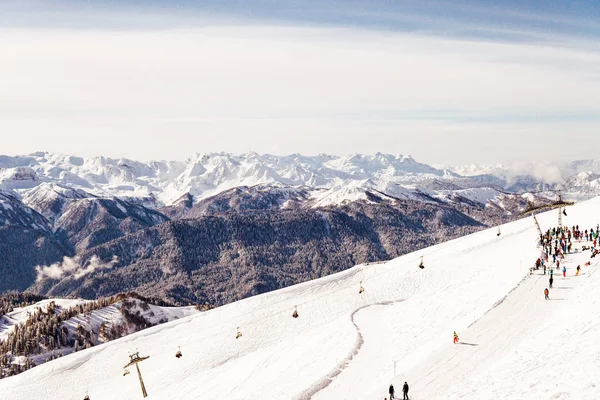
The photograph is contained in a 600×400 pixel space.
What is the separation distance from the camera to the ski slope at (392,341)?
36312 millimetres

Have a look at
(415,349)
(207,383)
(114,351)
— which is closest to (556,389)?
(415,349)

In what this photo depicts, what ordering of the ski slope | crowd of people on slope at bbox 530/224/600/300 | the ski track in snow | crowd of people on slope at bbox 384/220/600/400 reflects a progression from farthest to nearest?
1. crowd of people on slope at bbox 530/224/600/300
2. crowd of people on slope at bbox 384/220/600/400
3. the ski track in snow
4. the ski slope

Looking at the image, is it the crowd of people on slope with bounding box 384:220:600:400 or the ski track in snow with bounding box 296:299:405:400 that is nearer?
the ski track in snow with bounding box 296:299:405:400

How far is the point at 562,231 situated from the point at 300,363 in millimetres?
56762

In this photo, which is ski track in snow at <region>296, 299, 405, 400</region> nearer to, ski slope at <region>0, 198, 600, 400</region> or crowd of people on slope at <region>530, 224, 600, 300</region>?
ski slope at <region>0, 198, 600, 400</region>

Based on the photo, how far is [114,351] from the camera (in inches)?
3408

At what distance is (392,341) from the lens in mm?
52844

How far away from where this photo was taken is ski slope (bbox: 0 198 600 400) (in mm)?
36312

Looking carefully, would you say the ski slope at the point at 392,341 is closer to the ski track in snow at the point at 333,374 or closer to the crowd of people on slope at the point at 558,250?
the ski track in snow at the point at 333,374

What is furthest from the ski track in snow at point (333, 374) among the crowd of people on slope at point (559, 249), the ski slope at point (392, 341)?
the crowd of people on slope at point (559, 249)

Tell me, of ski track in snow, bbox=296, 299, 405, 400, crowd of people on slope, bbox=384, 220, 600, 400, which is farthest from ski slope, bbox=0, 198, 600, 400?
crowd of people on slope, bbox=384, 220, 600, 400

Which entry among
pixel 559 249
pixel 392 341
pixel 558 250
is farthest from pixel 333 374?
pixel 559 249

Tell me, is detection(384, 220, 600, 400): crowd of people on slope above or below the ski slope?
above

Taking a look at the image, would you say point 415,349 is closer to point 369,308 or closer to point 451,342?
point 451,342
